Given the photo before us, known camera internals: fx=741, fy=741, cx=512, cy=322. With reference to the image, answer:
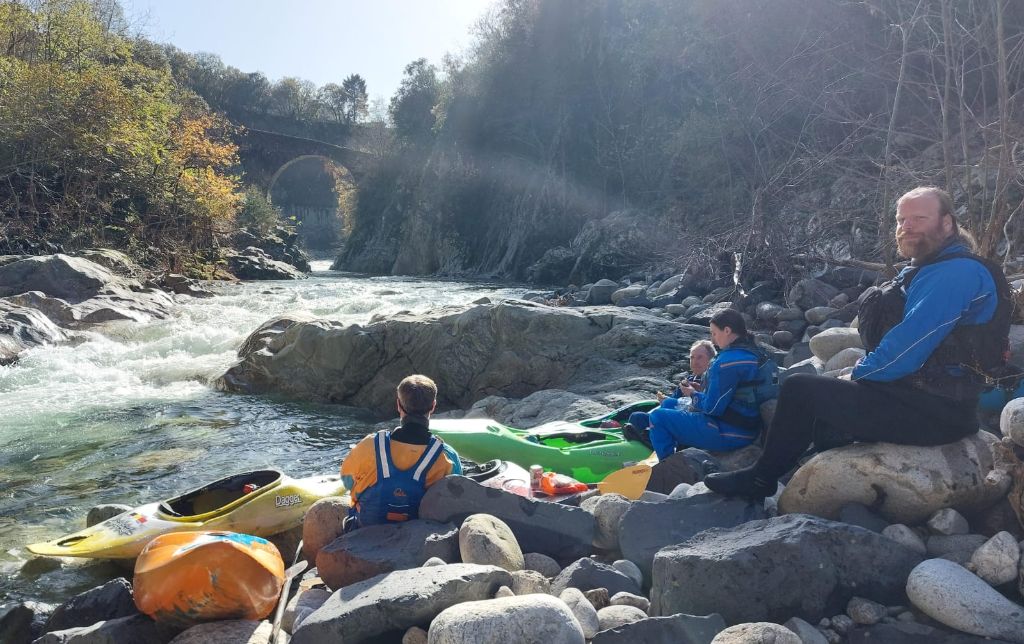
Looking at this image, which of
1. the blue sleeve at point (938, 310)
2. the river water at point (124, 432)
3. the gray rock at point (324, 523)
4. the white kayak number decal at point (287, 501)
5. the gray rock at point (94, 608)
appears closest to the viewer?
the blue sleeve at point (938, 310)

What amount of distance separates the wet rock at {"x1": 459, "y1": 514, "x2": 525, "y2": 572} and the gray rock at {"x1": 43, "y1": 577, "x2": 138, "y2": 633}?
5.30ft

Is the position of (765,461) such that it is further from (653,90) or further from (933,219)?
(653,90)

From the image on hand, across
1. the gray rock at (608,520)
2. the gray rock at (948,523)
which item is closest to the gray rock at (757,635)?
the gray rock at (948,523)

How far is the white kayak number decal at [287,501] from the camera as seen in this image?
4.61 metres

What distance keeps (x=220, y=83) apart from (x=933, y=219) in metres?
59.6

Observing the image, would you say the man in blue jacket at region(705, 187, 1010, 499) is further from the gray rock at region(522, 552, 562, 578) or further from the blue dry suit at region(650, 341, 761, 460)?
the blue dry suit at region(650, 341, 761, 460)

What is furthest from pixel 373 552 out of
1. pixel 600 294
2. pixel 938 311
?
pixel 600 294

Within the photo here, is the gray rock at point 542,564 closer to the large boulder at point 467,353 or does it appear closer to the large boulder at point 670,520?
the large boulder at point 670,520

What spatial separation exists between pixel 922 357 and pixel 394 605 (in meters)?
2.07

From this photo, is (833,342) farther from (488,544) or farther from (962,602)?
(488,544)

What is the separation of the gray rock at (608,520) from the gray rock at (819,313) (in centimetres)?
575

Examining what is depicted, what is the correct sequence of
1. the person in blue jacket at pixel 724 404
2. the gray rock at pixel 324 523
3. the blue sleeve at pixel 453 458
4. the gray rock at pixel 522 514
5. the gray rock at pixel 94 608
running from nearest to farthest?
the gray rock at pixel 522 514, the gray rock at pixel 94 608, the blue sleeve at pixel 453 458, the gray rock at pixel 324 523, the person in blue jacket at pixel 724 404

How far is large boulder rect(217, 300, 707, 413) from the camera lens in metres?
7.96

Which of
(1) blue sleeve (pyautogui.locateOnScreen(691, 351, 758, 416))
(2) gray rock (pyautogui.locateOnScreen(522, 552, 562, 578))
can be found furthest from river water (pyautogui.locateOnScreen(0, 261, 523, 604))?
(1) blue sleeve (pyautogui.locateOnScreen(691, 351, 758, 416))
